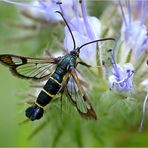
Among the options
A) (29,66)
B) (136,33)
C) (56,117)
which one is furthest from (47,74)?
Result: (136,33)

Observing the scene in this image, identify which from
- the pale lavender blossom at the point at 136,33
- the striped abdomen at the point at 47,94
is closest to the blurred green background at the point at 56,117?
the striped abdomen at the point at 47,94

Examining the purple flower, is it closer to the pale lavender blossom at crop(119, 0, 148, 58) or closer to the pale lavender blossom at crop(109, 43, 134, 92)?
the pale lavender blossom at crop(109, 43, 134, 92)

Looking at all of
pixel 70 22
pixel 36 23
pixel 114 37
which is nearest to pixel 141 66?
pixel 114 37

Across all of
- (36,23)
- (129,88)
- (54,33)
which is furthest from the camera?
(36,23)

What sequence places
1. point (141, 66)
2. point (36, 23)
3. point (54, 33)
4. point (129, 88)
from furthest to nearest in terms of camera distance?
point (36, 23), point (54, 33), point (141, 66), point (129, 88)

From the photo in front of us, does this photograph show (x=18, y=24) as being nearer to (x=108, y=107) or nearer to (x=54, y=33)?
(x=54, y=33)

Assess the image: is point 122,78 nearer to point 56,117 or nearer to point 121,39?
point 121,39

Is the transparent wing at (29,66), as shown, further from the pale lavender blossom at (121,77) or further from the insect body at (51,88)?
the pale lavender blossom at (121,77)
